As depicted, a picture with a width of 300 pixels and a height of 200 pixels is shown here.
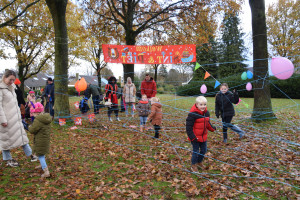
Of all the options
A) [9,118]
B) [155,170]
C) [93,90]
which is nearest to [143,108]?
[155,170]

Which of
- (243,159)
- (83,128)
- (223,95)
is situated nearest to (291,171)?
(243,159)

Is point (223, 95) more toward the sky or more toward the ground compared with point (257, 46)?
more toward the ground

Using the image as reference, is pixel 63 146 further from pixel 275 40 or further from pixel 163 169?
pixel 275 40

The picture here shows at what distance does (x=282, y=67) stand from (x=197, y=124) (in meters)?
3.44

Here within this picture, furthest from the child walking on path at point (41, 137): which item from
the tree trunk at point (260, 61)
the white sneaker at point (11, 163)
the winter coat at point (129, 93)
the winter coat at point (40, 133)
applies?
the tree trunk at point (260, 61)

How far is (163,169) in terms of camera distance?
13.2ft

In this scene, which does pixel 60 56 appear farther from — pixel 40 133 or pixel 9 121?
pixel 40 133

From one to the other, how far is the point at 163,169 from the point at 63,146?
10.0 ft

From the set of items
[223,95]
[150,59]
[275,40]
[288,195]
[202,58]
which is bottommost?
[288,195]

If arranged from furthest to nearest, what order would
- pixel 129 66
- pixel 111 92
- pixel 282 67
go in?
pixel 129 66 < pixel 111 92 < pixel 282 67

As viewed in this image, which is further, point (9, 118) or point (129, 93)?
point (129, 93)

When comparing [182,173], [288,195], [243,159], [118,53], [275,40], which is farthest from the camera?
[275,40]

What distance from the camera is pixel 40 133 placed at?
3.67 m

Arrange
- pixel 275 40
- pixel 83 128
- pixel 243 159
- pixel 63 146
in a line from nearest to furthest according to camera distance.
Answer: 1. pixel 243 159
2. pixel 63 146
3. pixel 83 128
4. pixel 275 40
